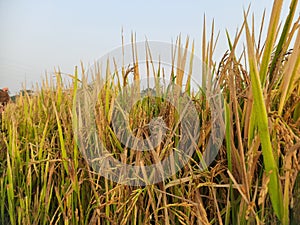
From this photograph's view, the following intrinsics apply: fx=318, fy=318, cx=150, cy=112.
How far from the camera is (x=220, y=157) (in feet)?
2.52

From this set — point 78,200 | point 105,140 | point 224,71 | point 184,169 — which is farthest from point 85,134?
point 224,71

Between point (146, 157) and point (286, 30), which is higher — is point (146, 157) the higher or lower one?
the lower one

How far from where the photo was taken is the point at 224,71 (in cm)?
78

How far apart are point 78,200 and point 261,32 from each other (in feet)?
2.32

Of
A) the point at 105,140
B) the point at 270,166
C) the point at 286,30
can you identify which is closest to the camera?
the point at 270,166

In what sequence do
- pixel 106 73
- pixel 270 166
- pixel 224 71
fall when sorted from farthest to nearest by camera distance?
1. pixel 106 73
2. pixel 224 71
3. pixel 270 166

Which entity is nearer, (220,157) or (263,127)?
(263,127)

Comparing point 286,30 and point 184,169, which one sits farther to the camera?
point 184,169

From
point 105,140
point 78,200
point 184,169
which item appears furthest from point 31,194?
point 184,169

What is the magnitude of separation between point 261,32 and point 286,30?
0.52 feet

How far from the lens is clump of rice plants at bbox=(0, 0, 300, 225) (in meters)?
0.59

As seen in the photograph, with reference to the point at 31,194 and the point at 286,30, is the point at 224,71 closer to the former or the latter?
the point at 286,30

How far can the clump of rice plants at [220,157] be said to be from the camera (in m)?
0.59

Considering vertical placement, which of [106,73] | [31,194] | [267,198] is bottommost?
[31,194]
